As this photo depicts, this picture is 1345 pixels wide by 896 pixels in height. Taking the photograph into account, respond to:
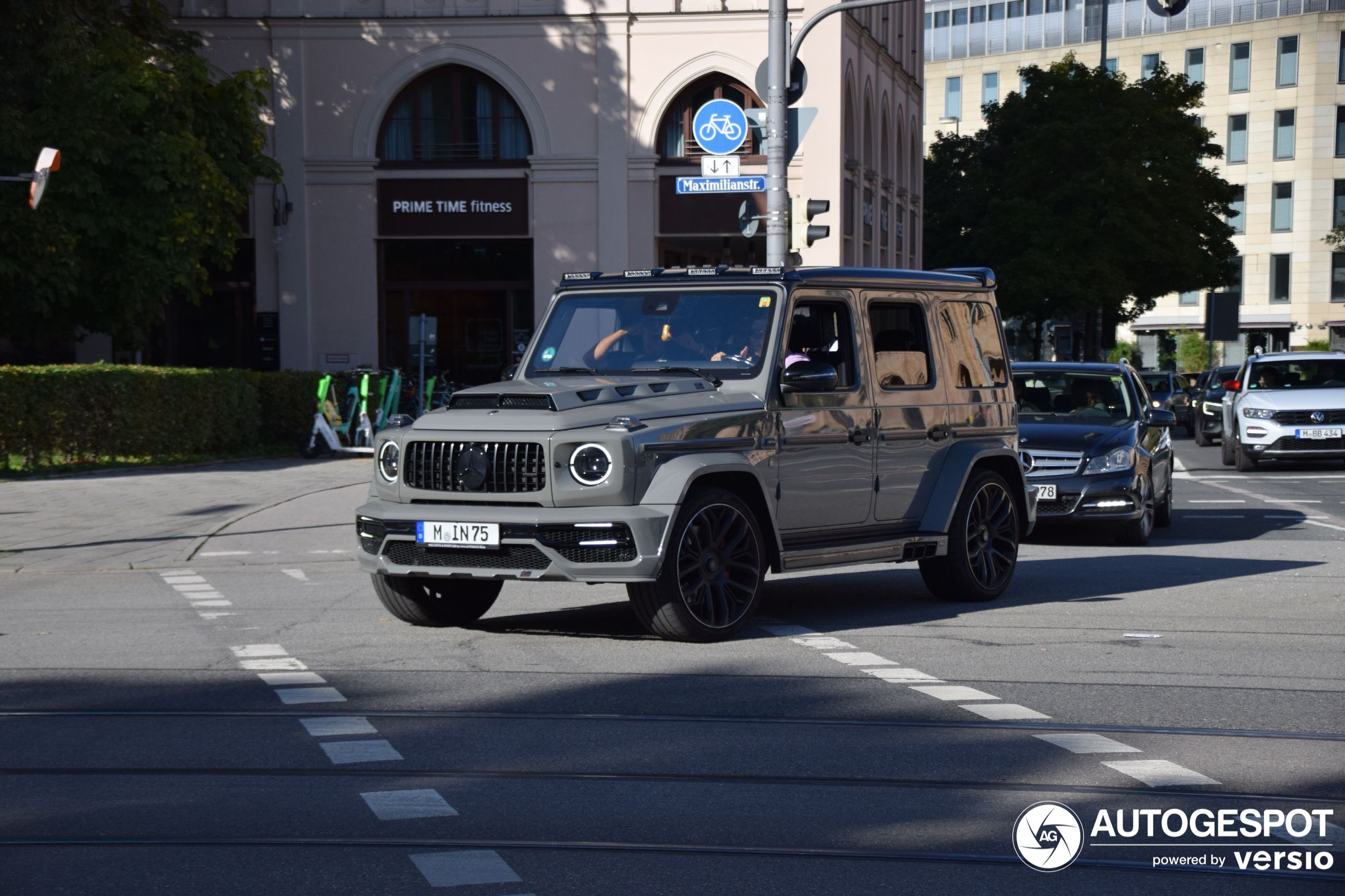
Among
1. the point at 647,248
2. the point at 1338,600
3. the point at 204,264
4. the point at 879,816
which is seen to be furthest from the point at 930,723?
the point at 204,264

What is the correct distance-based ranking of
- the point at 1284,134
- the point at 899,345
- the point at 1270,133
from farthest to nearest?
the point at 1270,133
the point at 1284,134
the point at 899,345

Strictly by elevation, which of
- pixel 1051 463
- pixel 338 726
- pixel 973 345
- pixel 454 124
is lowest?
pixel 338 726

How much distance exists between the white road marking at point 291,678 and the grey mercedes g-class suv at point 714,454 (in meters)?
0.92

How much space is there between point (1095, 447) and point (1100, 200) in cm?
3897

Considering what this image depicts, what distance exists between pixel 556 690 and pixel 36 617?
14.5 feet

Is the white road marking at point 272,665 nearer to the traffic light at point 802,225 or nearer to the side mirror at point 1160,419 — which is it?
the side mirror at point 1160,419

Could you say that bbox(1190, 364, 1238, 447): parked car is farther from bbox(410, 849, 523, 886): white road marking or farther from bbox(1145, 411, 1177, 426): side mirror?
bbox(410, 849, 523, 886): white road marking

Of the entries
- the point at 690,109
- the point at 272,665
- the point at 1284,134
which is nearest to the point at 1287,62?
the point at 1284,134

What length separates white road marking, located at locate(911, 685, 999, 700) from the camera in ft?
25.2

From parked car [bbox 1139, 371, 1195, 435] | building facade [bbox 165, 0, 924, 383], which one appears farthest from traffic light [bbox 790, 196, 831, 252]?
parked car [bbox 1139, 371, 1195, 435]

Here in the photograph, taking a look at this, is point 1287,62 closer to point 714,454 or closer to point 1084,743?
point 714,454

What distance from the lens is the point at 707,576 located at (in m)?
9.02

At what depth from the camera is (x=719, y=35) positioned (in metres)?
36.1

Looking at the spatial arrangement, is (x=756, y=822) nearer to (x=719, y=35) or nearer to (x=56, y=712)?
(x=56, y=712)
